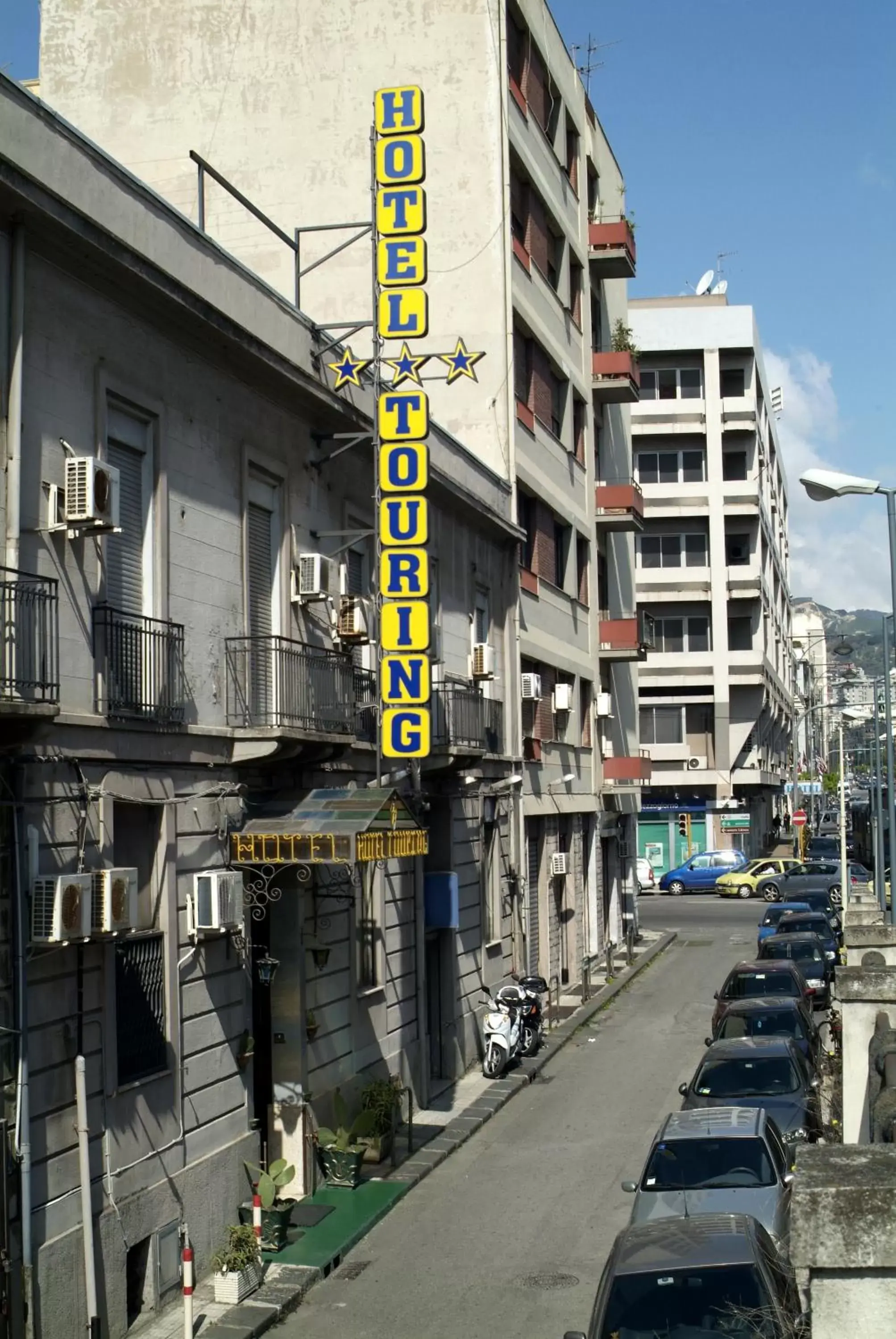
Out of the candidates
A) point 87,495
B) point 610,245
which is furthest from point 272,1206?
point 610,245

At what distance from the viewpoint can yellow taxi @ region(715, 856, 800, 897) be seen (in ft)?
201

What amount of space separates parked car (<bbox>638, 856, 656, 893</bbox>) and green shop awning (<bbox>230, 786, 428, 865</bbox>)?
4721 centimetres

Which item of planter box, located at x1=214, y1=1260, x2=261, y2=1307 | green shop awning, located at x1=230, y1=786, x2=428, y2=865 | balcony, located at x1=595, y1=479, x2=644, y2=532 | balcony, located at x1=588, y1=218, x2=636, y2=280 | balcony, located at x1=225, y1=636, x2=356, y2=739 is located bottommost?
planter box, located at x1=214, y1=1260, x2=261, y2=1307

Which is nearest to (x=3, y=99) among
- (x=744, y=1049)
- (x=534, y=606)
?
(x=744, y=1049)

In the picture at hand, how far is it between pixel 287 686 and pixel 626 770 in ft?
84.1

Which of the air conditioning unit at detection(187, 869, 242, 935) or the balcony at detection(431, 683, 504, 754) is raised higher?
the balcony at detection(431, 683, 504, 754)

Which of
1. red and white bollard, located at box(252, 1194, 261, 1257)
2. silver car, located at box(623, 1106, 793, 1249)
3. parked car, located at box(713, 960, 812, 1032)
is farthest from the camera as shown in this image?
parked car, located at box(713, 960, 812, 1032)

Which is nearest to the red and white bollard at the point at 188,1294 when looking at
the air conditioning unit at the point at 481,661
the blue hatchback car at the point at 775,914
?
the air conditioning unit at the point at 481,661

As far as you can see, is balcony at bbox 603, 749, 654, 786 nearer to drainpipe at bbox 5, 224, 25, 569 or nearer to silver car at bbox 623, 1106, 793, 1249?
silver car at bbox 623, 1106, 793, 1249

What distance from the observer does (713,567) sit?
73.8 m

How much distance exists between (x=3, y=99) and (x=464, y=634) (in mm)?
15967

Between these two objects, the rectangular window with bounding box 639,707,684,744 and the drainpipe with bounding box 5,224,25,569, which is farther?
the rectangular window with bounding box 639,707,684,744

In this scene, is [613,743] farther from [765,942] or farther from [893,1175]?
[893,1175]

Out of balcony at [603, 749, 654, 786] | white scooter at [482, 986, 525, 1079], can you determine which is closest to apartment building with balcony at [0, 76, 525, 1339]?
white scooter at [482, 986, 525, 1079]
